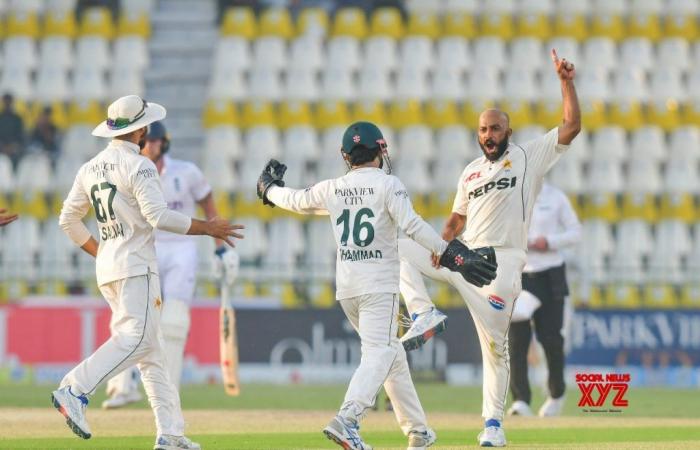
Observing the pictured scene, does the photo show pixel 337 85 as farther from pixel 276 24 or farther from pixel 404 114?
pixel 276 24

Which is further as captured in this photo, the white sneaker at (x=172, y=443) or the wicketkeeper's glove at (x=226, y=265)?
the wicketkeeper's glove at (x=226, y=265)

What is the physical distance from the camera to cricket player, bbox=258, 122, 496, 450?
8.18 metres

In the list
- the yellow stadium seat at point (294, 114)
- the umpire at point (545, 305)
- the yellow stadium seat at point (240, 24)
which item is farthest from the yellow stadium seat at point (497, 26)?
the umpire at point (545, 305)

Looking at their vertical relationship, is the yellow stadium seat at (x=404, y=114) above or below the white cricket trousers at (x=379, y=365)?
above

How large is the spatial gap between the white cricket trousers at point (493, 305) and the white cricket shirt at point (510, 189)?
0.11 m

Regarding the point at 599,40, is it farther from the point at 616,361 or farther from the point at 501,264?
the point at 501,264

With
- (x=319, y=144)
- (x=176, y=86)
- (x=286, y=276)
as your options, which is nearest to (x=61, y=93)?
(x=176, y=86)

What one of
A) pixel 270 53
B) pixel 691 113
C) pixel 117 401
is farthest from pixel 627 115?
pixel 117 401

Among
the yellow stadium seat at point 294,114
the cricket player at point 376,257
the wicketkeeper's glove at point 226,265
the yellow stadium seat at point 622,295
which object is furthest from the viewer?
the yellow stadium seat at point 294,114

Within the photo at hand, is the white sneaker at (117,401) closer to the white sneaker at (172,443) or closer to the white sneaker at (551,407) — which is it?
the white sneaker at (551,407)

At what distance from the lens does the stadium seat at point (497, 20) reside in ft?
72.5

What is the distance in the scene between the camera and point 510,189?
372 inches

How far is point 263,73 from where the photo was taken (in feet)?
68.5

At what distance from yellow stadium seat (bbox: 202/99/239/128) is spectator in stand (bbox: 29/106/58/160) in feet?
6.75
